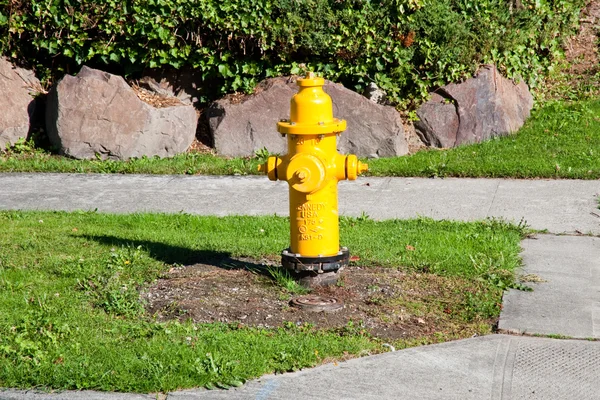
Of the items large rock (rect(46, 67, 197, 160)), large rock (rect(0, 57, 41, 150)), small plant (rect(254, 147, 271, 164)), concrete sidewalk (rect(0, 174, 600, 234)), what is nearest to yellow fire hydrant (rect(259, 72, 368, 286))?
concrete sidewalk (rect(0, 174, 600, 234))

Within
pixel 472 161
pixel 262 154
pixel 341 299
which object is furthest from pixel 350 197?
pixel 341 299

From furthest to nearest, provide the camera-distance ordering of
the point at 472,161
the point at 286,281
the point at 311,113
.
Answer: the point at 472,161 → the point at 286,281 → the point at 311,113

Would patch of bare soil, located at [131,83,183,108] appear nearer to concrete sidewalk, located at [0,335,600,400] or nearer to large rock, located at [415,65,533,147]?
large rock, located at [415,65,533,147]

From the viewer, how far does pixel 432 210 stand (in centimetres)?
754

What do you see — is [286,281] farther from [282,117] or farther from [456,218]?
[282,117]

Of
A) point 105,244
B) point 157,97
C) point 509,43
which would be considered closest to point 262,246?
point 105,244

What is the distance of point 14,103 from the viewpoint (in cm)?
979

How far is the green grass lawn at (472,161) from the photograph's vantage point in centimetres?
863

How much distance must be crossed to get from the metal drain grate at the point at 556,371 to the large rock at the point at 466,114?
202 inches

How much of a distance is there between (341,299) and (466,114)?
4743 millimetres

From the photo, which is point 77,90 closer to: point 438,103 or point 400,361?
point 438,103

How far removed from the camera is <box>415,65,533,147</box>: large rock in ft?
32.0

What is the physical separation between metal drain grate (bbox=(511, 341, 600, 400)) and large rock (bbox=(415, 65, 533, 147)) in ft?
16.8

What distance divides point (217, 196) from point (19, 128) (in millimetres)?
2755
